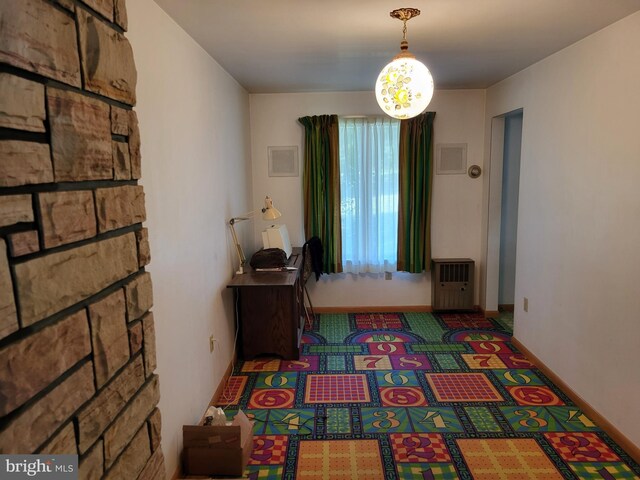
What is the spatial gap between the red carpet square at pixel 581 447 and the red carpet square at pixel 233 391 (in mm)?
2075

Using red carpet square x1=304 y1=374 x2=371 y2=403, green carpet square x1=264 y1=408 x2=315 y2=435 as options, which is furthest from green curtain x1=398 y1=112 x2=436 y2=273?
green carpet square x1=264 y1=408 x2=315 y2=435

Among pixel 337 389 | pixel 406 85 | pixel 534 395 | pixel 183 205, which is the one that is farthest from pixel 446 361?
pixel 183 205

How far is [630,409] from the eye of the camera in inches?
95.4

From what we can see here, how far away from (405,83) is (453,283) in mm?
3089

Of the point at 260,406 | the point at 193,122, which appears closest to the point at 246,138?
the point at 193,122

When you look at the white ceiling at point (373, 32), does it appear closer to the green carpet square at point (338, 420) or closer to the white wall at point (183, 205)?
the white wall at point (183, 205)

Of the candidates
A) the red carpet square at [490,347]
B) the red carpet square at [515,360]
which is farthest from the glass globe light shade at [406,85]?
the red carpet square at [490,347]

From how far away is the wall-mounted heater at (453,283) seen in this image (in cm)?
475

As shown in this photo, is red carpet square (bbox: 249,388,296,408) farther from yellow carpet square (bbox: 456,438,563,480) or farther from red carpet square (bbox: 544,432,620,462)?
red carpet square (bbox: 544,432,620,462)

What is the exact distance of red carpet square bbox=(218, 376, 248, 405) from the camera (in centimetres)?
312

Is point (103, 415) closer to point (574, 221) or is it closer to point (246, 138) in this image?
point (574, 221)

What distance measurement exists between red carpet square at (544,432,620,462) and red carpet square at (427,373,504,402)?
49cm

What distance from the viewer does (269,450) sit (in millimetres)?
2543

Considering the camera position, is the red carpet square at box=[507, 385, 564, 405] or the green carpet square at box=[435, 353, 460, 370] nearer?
the red carpet square at box=[507, 385, 564, 405]
